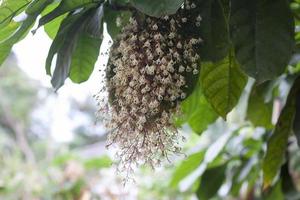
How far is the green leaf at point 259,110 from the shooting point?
1.34 m

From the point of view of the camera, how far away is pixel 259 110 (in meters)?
1.37

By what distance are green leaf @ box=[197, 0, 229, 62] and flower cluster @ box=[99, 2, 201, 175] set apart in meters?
0.02

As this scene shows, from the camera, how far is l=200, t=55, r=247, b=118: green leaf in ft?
2.91

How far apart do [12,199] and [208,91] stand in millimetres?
2964

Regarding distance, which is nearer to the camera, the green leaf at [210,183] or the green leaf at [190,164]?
the green leaf at [210,183]

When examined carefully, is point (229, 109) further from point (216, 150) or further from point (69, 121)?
point (69, 121)

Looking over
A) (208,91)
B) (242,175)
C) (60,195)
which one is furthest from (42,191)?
(208,91)

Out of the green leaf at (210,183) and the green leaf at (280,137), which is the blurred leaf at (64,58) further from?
the green leaf at (210,183)

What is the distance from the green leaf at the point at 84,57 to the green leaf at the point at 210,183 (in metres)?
0.72

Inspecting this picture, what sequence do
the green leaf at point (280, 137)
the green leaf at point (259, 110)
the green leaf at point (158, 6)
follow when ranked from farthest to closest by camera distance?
1. the green leaf at point (259, 110)
2. the green leaf at point (280, 137)
3. the green leaf at point (158, 6)

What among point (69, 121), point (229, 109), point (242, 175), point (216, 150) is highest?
point (69, 121)

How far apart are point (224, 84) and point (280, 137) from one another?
0.34 meters

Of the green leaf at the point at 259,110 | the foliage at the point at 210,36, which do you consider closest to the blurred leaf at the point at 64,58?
the foliage at the point at 210,36

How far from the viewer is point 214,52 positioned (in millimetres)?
781
